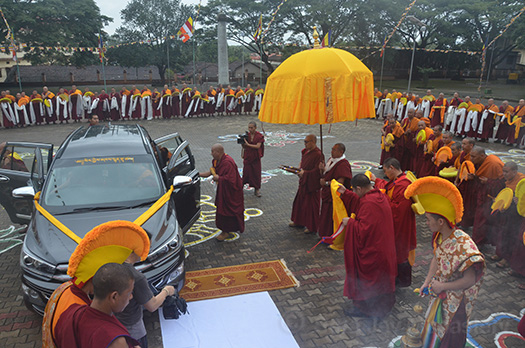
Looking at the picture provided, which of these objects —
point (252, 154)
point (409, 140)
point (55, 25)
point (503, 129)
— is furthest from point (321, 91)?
point (55, 25)

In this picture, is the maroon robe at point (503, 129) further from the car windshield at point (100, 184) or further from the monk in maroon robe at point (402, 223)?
the car windshield at point (100, 184)

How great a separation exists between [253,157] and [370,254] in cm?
504

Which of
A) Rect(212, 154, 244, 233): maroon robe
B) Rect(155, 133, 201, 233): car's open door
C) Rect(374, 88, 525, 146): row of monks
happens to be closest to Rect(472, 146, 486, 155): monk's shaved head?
Rect(212, 154, 244, 233): maroon robe

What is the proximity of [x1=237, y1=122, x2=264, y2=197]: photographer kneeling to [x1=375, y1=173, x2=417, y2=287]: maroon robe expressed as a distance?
13.8 feet

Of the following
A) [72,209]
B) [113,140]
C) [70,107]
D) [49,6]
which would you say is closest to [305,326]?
[72,209]

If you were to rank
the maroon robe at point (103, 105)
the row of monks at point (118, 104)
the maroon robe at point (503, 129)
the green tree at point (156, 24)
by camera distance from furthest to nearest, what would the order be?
the green tree at point (156, 24) < the maroon robe at point (103, 105) < the row of monks at point (118, 104) < the maroon robe at point (503, 129)

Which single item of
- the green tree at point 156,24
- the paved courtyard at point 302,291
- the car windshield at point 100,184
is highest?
the green tree at point 156,24

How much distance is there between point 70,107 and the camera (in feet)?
65.1

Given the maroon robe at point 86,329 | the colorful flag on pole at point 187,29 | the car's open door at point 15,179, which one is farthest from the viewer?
the colorful flag on pole at point 187,29

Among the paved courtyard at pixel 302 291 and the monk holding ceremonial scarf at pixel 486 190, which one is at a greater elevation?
the monk holding ceremonial scarf at pixel 486 190

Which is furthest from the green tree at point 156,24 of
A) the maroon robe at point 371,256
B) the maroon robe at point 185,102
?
the maroon robe at point 371,256

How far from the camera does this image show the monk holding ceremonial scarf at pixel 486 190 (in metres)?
6.44

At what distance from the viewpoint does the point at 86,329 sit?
6.99ft

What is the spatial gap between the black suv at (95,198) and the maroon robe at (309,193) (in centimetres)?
194
